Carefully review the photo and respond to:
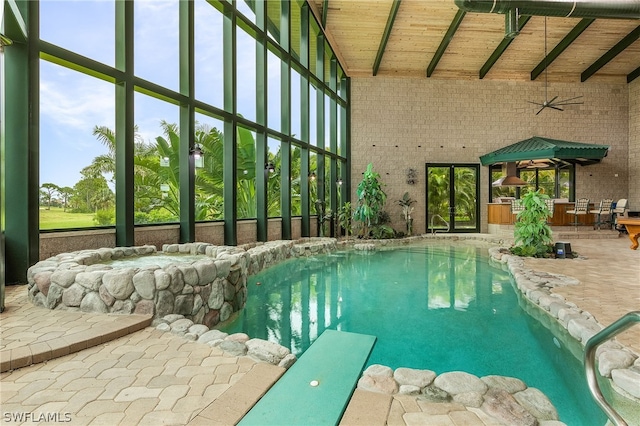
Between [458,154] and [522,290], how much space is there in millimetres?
9740

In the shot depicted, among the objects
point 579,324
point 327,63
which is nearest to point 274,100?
point 327,63

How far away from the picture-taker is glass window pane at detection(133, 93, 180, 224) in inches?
276

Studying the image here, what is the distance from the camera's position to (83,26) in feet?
16.6

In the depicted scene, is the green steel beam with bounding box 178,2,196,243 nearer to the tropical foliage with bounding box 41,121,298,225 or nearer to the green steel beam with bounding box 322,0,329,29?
the tropical foliage with bounding box 41,121,298,225

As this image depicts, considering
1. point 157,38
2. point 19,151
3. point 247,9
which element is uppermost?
point 247,9

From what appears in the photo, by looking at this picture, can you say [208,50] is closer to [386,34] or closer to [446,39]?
[386,34]

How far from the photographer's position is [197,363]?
2162 mm

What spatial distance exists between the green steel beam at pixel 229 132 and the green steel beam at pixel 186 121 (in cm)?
95

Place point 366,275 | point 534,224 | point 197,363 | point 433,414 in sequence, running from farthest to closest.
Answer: point 534,224 < point 366,275 < point 197,363 < point 433,414

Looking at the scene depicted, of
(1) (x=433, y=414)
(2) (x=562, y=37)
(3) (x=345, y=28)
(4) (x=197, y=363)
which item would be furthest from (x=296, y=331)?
(2) (x=562, y=37)

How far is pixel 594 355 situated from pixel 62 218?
758 cm

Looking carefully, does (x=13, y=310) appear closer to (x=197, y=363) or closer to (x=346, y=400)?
(x=197, y=363)

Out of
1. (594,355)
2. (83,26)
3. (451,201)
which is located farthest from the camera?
(451,201)

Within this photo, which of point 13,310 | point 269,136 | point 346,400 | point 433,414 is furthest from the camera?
point 269,136
